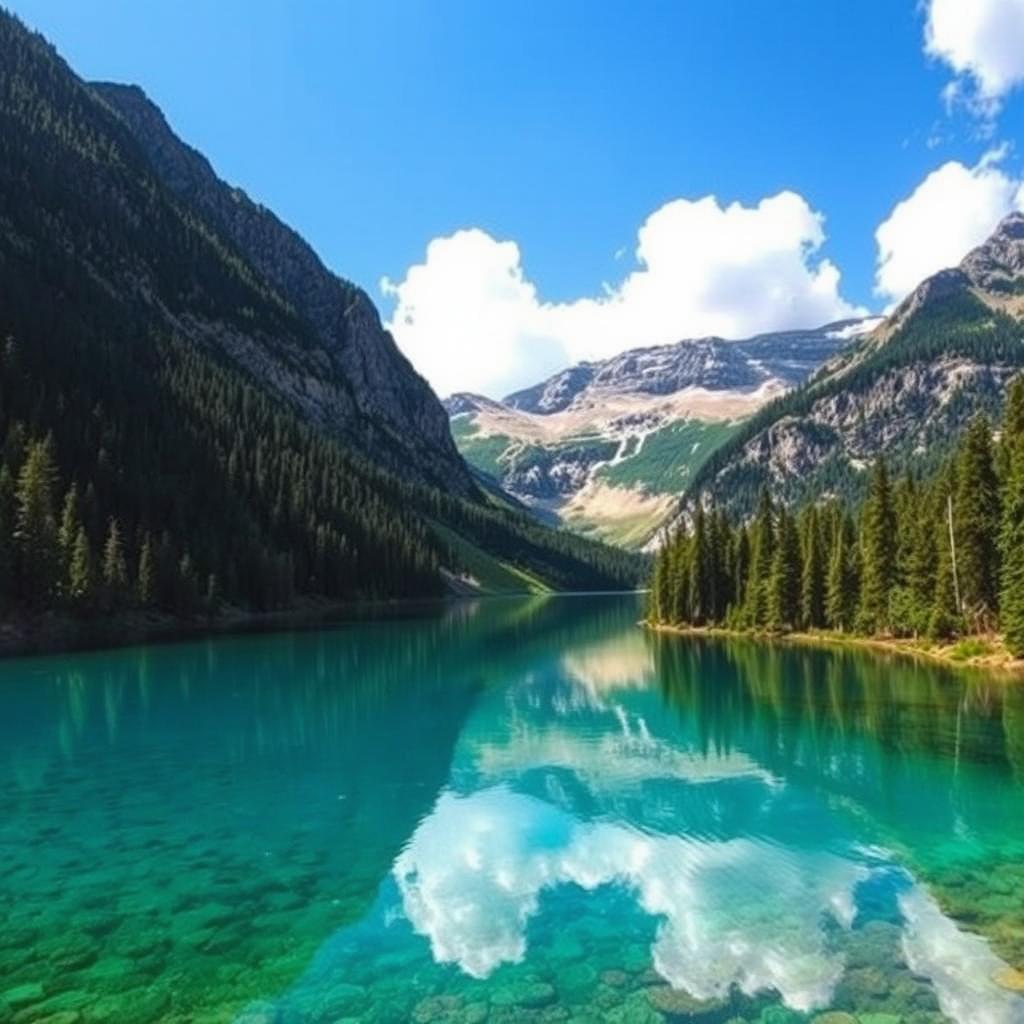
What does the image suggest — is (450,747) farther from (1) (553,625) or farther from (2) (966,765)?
(1) (553,625)

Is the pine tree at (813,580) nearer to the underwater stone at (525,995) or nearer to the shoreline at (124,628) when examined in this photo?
the shoreline at (124,628)

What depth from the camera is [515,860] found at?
2577cm

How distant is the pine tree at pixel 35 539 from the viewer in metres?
98.3

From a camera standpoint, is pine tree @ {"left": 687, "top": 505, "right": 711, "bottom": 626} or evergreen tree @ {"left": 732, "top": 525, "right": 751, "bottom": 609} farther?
pine tree @ {"left": 687, "top": 505, "right": 711, "bottom": 626}

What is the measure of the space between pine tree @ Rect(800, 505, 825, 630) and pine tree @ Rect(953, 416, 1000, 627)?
90.4 feet

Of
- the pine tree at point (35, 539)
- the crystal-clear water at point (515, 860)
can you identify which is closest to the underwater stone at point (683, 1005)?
the crystal-clear water at point (515, 860)

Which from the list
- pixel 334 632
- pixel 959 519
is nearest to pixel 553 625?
pixel 334 632

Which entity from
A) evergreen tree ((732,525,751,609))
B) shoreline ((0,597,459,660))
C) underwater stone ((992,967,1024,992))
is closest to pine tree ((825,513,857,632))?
evergreen tree ((732,525,751,609))

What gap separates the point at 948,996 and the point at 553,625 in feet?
433

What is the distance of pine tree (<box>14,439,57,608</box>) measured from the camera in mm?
98312

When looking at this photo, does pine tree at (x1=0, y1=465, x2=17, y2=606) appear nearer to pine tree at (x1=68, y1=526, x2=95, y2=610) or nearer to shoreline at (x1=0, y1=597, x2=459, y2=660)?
shoreline at (x1=0, y1=597, x2=459, y2=660)

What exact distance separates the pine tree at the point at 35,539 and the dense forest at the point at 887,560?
76198 millimetres

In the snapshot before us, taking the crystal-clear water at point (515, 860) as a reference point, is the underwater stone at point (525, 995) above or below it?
below

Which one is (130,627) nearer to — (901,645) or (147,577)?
(147,577)
